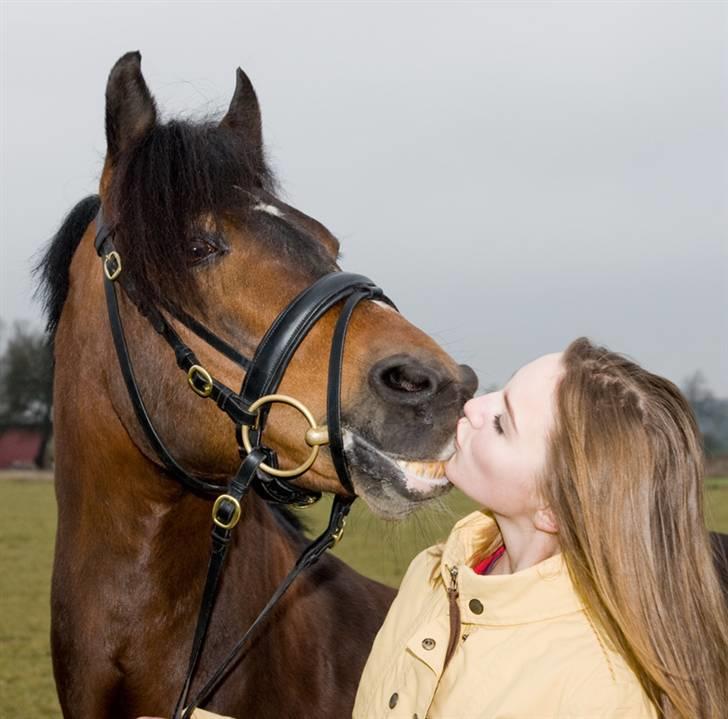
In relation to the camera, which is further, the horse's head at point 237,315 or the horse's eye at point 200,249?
the horse's eye at point 200,249

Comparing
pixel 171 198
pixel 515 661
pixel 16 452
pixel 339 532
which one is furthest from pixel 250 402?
pixel 16 452

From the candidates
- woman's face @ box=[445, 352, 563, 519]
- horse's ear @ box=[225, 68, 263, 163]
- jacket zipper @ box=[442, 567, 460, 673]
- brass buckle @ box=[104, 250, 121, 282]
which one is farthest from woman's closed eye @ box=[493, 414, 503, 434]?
horse's ear @ box=[225, 68, 263, 163]

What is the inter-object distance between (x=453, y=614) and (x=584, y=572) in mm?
370

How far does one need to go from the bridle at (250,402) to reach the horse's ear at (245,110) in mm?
902

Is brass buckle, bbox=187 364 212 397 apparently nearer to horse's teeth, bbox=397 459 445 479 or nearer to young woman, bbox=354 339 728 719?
horse's teeth, bbox=397 459 445 479

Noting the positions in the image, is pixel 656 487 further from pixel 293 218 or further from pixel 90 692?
pixel 90 692

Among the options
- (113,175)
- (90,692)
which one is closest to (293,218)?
(113,175)

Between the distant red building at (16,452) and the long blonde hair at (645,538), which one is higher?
the long blonde hair at (645,538)

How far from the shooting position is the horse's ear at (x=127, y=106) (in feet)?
9.84

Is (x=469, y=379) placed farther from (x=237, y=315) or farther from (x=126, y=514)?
(x=126, y=514)

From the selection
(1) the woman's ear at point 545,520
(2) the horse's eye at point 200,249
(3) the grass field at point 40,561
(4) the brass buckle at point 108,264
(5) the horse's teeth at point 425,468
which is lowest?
(3) the grass field at point 40,561

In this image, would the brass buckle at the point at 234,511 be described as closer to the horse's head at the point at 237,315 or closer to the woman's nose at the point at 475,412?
the horse's head at the point at 237,315

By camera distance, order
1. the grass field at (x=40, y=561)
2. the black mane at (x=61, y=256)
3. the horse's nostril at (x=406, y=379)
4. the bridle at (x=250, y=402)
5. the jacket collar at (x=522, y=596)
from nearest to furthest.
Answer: the jacket collar at (x=522, y=596) < the horse's nostril at (x=406, y=379) < the bridle at (x=250, y=402) < the grass field at (x=40, y=561) < the black mane at (x=61, y=256)

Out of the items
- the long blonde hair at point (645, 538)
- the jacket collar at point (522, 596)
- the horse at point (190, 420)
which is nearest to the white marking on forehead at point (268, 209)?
the horse at point (190, 420)
